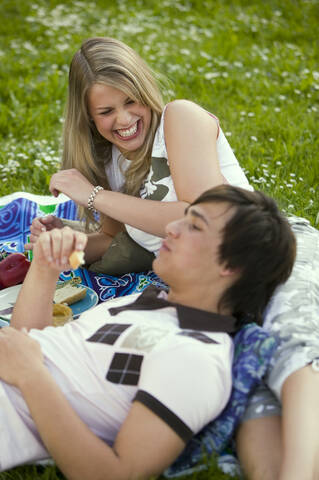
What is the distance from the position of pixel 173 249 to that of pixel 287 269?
1.67ft

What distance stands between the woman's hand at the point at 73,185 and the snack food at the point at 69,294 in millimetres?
535

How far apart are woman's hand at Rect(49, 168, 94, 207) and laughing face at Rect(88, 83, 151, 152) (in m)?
0.31

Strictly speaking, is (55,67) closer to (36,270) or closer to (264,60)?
(264,60)

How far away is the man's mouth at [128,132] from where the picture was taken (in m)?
3.78

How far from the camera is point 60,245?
2.46 metres

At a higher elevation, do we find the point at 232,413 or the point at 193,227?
the point at 193,227

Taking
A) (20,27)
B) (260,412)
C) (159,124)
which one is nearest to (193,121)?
(159,124)

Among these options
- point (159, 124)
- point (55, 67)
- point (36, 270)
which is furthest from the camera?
point (55, 67)

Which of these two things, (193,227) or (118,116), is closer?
(193,227)

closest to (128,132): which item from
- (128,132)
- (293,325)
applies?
(128,132)

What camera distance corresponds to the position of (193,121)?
3.53 metres

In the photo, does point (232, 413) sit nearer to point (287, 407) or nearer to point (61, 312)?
point (287, 407)

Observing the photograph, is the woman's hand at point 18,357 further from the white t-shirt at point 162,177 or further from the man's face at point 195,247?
the white t-shirt at point 162,177

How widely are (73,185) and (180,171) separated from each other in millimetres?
741
